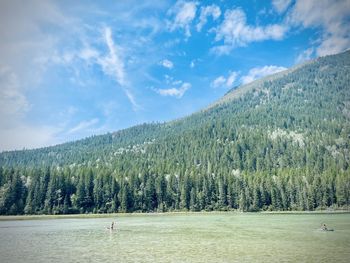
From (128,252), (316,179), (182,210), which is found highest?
(316,179)

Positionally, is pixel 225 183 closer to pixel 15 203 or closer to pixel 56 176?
pixel 56 176

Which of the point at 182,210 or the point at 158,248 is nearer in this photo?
the point at 158,248

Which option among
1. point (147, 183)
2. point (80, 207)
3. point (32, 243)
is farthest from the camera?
point (147, 183)

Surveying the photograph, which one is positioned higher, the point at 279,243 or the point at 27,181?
the point at 27,181

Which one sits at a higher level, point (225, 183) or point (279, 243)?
point (225, 183)

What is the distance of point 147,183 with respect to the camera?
191 m

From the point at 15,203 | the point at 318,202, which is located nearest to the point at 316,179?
the point at 318,202

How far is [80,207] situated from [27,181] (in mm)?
32175

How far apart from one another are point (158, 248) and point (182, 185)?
141 m

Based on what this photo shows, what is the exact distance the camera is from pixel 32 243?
6125cm

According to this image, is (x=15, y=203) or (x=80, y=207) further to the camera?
(x=80, y=207)

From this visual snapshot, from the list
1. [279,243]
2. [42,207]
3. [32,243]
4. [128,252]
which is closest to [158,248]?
[128,252]

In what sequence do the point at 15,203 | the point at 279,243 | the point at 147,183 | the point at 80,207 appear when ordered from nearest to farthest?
the point at 279,243
the point at 15,203
the point at 80,207
the point at 147,183

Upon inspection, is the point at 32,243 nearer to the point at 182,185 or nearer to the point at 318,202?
the point at 182,185
